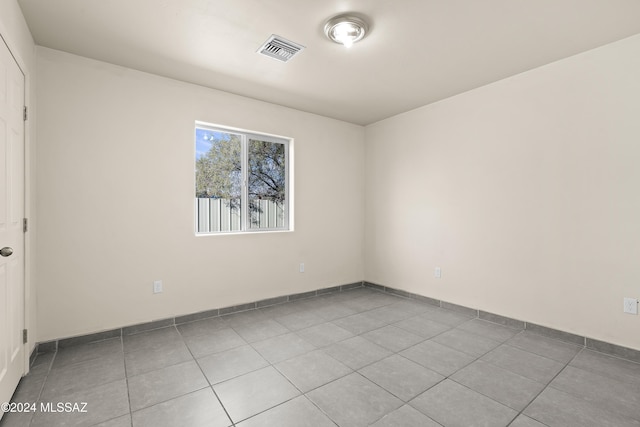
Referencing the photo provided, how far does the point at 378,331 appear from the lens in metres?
2.95

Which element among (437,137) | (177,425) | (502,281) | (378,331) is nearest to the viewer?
(177,425)

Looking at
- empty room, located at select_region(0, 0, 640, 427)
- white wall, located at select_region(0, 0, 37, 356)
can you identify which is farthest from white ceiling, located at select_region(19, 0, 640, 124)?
white wall, located at select_region(0, 0, 37, 356)

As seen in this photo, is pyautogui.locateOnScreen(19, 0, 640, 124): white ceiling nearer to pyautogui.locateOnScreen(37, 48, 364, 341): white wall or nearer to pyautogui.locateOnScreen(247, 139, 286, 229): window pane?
pyautogui.locateOnScreen(37, 48, 364, 341): white wall

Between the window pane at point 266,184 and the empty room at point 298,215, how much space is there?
0.03 metres

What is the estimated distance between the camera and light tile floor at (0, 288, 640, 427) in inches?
66.9

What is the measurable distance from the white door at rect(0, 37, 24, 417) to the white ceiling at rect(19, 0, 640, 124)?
64cm

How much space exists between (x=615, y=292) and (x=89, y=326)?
14.5ft

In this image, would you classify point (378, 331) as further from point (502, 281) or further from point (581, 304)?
point (581, 304)

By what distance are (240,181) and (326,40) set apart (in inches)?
74.4

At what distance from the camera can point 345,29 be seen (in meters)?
2.22

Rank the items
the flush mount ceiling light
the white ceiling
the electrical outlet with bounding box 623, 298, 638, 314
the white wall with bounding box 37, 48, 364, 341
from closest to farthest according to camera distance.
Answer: the white ceiling < the flush mount ceiling light < the electrical outlet with bounding box 623, 298, 638, 314 < the white wall with bounding box 37, 48, 364, 341

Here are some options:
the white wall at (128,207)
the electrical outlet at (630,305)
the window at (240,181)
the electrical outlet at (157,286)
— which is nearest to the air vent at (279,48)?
the white wall at (128,207)

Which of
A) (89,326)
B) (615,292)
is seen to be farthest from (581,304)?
(89,326)

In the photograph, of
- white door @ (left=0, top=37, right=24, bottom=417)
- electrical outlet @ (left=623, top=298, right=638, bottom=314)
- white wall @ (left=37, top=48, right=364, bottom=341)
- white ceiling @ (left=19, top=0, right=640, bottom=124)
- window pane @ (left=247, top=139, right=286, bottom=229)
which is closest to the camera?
white door @ (left=0, top=37, right=24, bottom=417)
